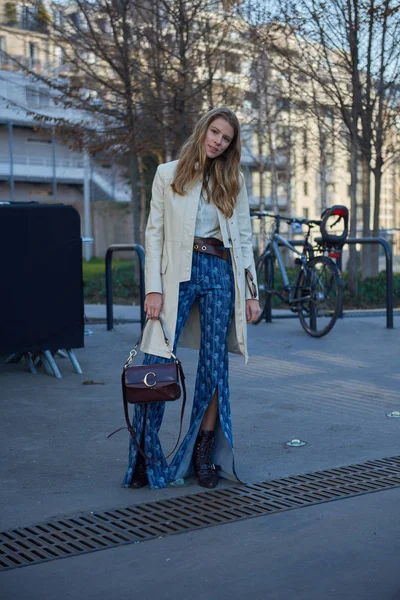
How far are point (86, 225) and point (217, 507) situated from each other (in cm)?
5321

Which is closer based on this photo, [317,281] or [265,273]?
[317,281]

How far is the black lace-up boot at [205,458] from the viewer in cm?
466

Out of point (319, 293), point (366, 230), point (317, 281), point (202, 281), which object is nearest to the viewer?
point (202, 281)

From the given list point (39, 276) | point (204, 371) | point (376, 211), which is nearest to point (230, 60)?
point (376, 211)

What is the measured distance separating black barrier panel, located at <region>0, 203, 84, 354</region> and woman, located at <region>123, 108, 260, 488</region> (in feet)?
8.88

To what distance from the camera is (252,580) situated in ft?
10.9

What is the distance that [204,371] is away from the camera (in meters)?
4.68

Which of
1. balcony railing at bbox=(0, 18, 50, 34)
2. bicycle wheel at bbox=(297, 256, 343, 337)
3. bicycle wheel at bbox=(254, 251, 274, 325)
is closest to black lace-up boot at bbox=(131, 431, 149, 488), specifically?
bicycle wheel at bbox=(297, 256, 343, 337)

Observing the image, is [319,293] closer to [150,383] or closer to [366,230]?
[150,383]

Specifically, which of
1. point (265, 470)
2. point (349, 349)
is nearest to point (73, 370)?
point (349, 349)

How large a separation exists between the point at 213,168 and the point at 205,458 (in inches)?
56.8

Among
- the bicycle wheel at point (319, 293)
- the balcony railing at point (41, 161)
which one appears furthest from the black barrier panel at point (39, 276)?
the balcony railing at point (41, 161)

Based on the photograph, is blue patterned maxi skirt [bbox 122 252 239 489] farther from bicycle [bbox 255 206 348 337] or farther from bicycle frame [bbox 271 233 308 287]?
bicycle frame [bbox 271 233 308 287]

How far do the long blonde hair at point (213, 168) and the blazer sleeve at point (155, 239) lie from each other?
9 centimetres
